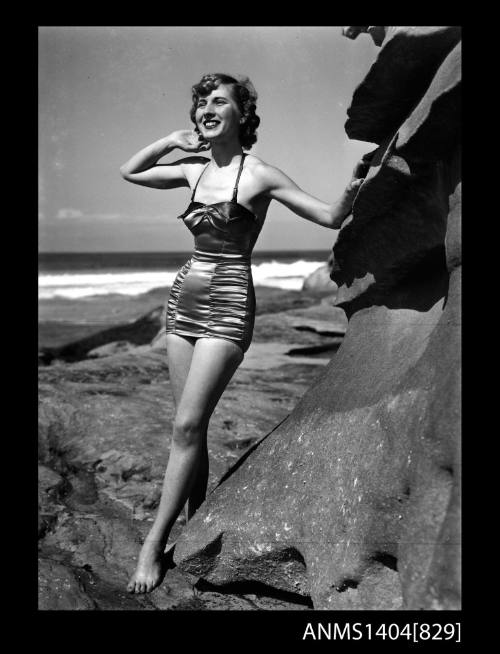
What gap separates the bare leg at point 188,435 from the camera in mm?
2895

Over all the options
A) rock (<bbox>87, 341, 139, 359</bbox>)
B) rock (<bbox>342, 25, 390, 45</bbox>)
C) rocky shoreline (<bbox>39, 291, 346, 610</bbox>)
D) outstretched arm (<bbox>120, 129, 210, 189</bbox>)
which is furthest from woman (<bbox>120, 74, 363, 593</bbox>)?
rock (<bbox>87, 341, 139, 359</bbox>)

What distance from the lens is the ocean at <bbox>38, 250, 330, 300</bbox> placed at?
24.3m

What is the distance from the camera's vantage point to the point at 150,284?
27469 mm

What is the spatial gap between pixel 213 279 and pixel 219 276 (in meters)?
0.03

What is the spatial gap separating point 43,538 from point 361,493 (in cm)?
168

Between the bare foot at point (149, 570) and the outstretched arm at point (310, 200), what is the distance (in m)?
1.51

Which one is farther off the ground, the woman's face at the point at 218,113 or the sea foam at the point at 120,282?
the woman's face at the point at 218,113

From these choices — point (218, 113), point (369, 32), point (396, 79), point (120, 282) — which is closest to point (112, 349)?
point (218, 113)

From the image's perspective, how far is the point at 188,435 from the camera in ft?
9.57

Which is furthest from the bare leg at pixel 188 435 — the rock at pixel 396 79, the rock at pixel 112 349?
the rock at pixel 112 349

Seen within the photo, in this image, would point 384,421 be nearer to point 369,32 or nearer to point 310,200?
point 310,200

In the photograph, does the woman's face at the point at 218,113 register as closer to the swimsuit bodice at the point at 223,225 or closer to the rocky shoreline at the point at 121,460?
the swimsuit bodice at the point at 223,225

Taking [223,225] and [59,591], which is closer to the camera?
[59,591]

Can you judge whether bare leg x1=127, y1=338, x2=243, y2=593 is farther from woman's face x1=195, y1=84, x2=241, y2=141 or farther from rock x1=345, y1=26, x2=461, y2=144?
rock x1=345, y1=26, x2=461, y2=144
